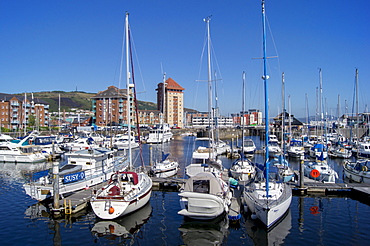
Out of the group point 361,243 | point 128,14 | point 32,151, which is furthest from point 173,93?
point 361,243

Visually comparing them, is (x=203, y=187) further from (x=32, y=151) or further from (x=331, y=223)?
(x=32, y=151)

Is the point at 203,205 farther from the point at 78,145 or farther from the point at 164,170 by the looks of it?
the point at 78,145

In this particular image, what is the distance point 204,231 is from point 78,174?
12761 mm

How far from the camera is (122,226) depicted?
65.8 ft

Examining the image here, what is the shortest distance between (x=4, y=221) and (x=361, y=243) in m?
23.0

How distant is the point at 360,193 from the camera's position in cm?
2648

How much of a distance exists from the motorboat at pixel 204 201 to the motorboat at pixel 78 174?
10.9 meters

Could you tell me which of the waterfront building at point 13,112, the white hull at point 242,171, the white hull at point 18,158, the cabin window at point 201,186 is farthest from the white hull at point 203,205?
the waterfront building at point 13,112

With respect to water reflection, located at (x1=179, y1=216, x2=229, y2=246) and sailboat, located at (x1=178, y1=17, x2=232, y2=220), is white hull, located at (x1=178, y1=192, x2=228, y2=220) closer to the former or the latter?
sailboat, located at (x1=178, y1=17, x2=232, y2=220)

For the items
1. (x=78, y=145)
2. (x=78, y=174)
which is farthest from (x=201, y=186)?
(x=78, y=145)

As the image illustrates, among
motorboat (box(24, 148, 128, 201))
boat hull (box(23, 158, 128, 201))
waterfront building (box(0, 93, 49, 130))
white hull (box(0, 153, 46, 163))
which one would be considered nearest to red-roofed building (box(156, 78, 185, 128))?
waterfront building (box(0, 93, 49, 130))

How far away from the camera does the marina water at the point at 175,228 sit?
1783 cm

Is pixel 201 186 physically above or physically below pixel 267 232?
above

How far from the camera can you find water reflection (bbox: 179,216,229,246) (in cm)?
1780
